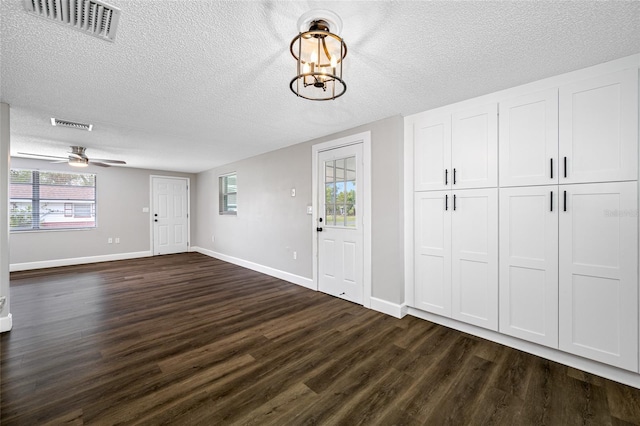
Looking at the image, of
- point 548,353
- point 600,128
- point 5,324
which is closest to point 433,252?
point 548,353

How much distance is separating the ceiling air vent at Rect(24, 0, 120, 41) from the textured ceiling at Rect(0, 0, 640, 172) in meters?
0.06

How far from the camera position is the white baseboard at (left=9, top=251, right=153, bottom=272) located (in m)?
5.09

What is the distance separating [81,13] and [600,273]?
3.80 metres

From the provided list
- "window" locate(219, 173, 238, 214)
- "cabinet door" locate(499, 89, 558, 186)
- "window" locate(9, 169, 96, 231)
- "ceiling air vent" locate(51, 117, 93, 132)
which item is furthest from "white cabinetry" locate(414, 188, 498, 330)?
"window" locate(9, 169, 96, 231)

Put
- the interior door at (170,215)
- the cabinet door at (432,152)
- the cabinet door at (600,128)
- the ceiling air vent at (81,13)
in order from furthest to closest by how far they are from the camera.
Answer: the interior door at (170,215) < the cabinet door at (432,152) < the cabinet door at (600,128) < the ceiling air vent at (81,13)

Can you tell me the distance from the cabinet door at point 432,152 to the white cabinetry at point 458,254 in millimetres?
125

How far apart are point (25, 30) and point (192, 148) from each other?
118 inches

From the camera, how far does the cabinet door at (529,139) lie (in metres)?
2.12

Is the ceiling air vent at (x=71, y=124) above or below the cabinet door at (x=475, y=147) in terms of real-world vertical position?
above

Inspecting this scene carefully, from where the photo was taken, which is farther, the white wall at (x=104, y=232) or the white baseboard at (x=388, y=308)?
the white wall at (x=104, y=232)

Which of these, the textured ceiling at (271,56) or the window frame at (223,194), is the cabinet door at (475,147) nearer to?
the textured ceiling at (271,56)

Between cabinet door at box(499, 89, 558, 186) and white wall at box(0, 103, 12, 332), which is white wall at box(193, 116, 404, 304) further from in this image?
white wall at box(0, 103, 12, 332)

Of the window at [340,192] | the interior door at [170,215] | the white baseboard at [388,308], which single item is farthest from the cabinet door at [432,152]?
the interior door at [170,215]

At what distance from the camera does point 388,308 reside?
3021 millimetres
